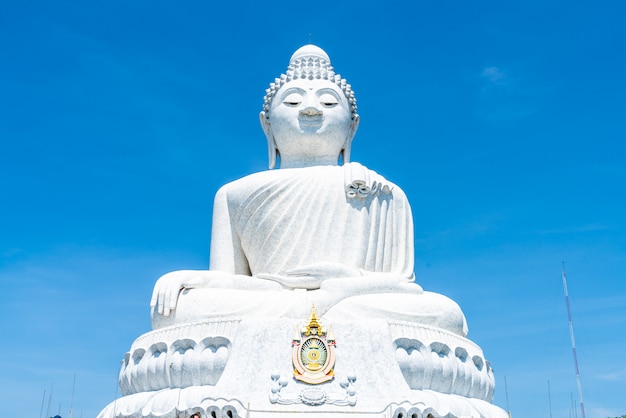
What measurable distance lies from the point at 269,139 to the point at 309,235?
2.42 metres

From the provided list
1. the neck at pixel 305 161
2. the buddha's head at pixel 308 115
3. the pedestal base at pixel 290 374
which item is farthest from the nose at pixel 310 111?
the pedestal base at pixel 290 374

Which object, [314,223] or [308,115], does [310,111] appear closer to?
[308,115]

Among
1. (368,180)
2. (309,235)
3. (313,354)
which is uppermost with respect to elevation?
(368,180)

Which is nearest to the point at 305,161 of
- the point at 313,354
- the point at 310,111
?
the point at 310,111

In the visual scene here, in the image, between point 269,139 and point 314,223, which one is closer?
point 314,223

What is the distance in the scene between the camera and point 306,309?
941 cm

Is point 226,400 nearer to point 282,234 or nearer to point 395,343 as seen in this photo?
point 395,343

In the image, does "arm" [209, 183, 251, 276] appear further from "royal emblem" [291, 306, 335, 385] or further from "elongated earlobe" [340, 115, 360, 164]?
"royal emblem" [291, 306, 335, 385]

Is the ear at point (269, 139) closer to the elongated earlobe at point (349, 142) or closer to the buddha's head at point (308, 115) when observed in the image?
the buddha's head at point (308, 115)

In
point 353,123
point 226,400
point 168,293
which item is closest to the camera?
point 226,400

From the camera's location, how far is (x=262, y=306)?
9.43 m

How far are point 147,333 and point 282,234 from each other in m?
2.42

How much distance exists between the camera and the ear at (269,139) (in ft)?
42.0

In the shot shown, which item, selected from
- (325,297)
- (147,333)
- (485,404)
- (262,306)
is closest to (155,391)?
(147,333)
